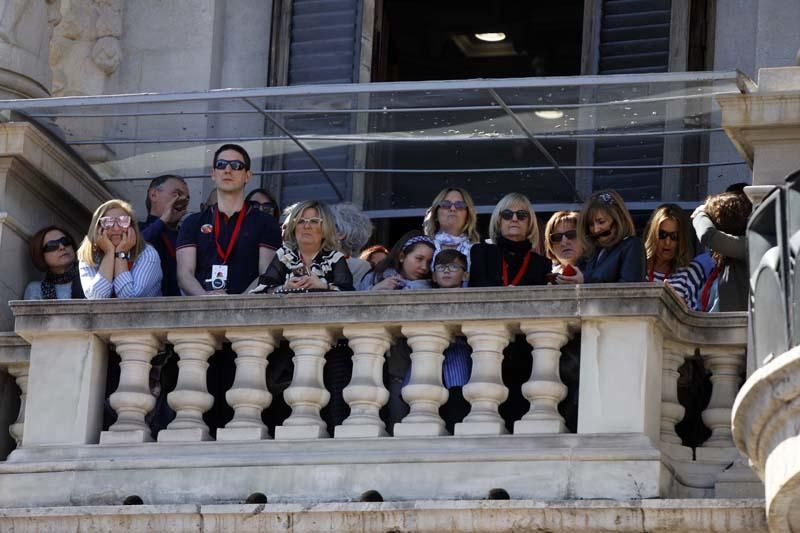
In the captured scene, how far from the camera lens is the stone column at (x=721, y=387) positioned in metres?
13.7

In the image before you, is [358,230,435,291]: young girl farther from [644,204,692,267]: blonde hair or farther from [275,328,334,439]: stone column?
[644,204,692,267]: blonde hair

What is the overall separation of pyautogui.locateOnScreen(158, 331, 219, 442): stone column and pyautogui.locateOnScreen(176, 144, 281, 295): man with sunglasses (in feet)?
1.88

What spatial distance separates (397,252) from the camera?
14.7m

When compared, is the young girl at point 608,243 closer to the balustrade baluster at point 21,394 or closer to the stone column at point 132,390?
the stone column at point 132,390

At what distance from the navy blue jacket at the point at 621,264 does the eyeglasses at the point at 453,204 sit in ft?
3.40

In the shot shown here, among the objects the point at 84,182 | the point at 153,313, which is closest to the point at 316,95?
the point at 84,182

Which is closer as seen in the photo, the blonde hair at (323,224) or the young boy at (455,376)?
the young boy at (455,376)

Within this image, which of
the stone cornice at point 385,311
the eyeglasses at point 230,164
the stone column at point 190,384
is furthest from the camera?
the eyeglasses at point 230,164

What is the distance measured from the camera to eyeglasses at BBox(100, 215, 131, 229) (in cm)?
1456

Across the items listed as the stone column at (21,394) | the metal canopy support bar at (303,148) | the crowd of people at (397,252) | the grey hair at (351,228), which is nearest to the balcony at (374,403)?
the stone column at (21,394)

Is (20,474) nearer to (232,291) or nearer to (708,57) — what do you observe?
(232,291)

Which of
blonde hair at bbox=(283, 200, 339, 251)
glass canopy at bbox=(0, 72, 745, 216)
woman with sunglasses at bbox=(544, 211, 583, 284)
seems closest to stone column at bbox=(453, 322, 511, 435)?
woman with sunglasses at bbox=(544, 211, 583, 284)

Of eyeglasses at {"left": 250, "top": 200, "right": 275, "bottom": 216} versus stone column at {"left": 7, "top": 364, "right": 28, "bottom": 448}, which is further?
eyeglasses at {"left": 250, "top": 200, "right": 275, "bottom": 216}

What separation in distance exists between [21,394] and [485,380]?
9.30 ft
